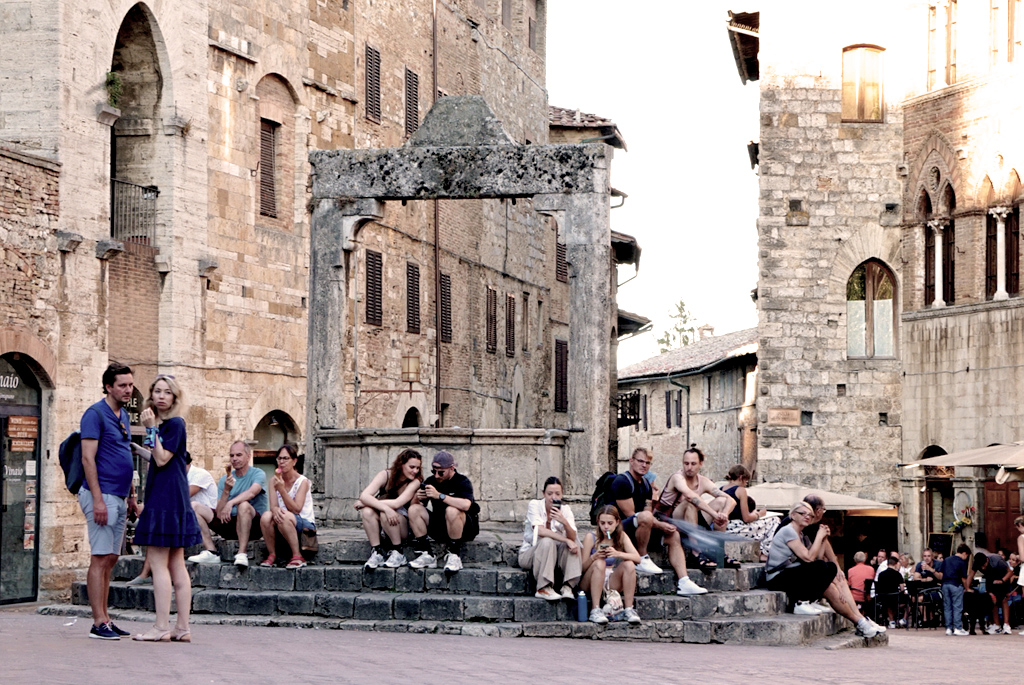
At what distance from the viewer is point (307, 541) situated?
15266 millimetres

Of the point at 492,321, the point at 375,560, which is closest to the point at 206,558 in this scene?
the point at 375,560

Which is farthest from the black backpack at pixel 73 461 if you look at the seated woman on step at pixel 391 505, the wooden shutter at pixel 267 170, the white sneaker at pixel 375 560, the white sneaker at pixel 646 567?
the wooden shutter at pixel 267 170

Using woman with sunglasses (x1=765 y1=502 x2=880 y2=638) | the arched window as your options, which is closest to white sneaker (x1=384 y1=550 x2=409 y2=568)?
woman with sunglasses (x1=765 y1=502 x2=880 y2=638)

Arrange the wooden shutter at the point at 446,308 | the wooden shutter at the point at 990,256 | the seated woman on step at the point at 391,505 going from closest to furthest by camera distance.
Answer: the seated woman on step at the point at 391,505 < the wooden shutter at the point at 990,256 < the wooden shutter at the point at 446,308

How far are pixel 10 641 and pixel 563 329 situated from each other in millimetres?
33298

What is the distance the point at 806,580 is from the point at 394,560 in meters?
3.61

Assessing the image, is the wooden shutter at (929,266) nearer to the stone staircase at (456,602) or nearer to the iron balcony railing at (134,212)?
the iron balcony railing at (134,212)

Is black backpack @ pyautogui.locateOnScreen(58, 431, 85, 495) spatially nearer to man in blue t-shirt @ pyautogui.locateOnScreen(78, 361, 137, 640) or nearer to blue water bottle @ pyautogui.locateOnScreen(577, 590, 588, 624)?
man in blue t-shirt @ pyautogui.locateOnScreen(78, 361, 137, 640)

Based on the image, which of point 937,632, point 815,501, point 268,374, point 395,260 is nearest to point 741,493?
point 815,501

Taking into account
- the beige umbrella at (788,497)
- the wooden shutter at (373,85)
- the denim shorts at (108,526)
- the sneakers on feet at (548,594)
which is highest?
the wooden shutter at (373,85)

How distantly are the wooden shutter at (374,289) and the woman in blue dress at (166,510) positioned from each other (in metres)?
19.7

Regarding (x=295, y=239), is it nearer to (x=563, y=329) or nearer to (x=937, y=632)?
(x=937, y=632)

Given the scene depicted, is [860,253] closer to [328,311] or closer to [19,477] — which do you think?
[328,311]

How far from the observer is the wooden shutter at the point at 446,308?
34.9 m
